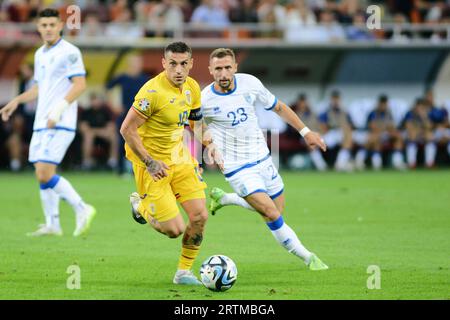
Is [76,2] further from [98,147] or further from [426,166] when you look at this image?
[426,166]

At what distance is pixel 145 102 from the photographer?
10.0 metres

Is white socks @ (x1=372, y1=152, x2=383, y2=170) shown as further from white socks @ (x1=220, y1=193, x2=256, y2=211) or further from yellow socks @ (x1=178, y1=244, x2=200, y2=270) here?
yellow socks @ (x1=178, y1=244, x2=200, y2=270)

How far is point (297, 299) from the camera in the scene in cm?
896

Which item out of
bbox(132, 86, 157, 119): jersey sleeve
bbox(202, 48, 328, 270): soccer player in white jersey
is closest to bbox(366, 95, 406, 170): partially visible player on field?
bbox(202, 48, 328, 270): soccer player in white jersey

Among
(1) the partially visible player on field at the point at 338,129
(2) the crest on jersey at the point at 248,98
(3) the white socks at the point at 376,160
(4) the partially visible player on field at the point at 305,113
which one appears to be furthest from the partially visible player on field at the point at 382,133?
(2) the crest on jersey at the point at 248,98

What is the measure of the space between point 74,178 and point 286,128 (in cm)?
622

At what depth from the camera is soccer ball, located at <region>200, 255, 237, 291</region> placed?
9.48m

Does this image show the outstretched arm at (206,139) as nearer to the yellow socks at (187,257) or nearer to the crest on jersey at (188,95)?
the crest on jersey at (188,95)

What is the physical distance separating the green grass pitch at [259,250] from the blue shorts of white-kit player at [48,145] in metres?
1.10

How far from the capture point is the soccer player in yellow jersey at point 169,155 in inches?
394

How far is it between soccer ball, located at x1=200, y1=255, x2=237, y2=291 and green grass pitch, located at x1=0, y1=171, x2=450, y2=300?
116 millimetres
